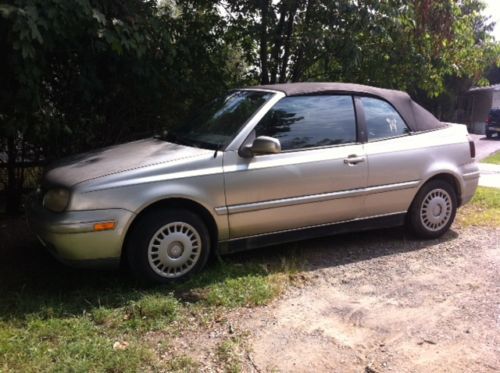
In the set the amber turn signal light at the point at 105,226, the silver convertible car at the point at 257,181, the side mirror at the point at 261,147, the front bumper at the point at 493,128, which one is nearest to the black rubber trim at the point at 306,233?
the silver convertible car at the point at 257,181

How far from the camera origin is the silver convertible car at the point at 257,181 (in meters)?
4.01

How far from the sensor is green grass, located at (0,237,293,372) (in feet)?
10.3

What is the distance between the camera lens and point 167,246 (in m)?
4.21

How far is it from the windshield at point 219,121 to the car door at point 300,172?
0.19 meters

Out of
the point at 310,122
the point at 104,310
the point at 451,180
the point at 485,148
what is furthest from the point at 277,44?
the point at 485,148

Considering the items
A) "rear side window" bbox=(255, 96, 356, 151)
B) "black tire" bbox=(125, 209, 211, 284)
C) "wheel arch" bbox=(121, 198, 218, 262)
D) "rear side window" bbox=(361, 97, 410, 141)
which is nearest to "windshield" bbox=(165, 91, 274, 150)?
"rear side window" bbox=(255, 96, 356, 151)

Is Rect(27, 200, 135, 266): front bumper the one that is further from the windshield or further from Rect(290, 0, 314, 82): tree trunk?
Rect(290, 0, 314, 82): tree trunk

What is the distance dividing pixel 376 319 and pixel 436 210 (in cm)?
222

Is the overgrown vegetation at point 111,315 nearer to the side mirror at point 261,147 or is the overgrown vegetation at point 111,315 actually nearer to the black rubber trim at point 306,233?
the black rubber trim at point 306,233

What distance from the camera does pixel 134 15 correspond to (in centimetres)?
525

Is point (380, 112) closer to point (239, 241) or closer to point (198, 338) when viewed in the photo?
point (239, 241)

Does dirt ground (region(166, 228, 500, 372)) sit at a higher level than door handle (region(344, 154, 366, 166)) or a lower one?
lower

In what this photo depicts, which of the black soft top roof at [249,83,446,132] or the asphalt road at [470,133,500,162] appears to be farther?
the asphalt road at [470,133,500,162]

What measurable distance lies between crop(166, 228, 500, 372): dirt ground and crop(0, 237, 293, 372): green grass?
0.66 ft
